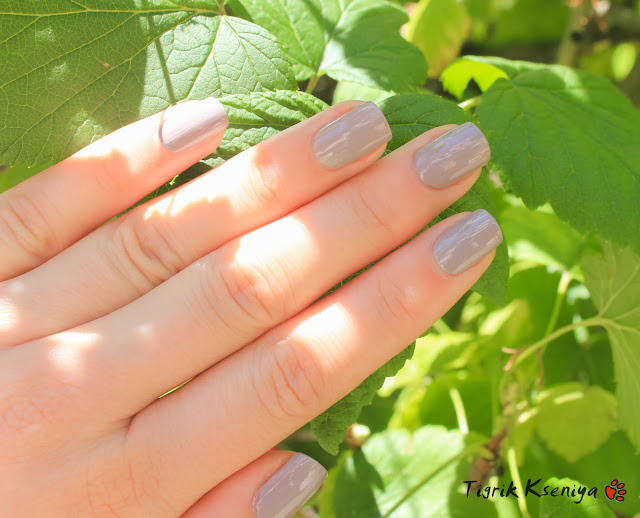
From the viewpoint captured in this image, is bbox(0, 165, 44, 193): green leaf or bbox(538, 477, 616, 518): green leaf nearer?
bbox(538, 477, 616, 518): green leaf

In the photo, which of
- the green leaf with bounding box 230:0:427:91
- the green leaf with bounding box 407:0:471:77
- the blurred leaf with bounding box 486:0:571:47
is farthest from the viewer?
the blurred leaf with bounding box 486:0:571:47

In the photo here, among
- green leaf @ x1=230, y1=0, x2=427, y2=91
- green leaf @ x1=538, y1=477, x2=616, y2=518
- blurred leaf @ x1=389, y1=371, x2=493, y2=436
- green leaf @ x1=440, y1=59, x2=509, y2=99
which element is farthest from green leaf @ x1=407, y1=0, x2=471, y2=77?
green leaf @ x1=538, y1=477, x2=616, y2=518

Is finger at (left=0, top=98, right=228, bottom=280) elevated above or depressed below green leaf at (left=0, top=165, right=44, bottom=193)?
below

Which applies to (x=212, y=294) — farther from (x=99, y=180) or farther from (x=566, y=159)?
(x=566, y=159)

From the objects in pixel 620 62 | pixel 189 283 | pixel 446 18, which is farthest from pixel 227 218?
pixel 620 62

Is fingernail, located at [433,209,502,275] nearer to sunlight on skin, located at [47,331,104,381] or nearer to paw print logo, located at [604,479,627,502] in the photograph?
sunlight on skin, located at [47,331,104,381]

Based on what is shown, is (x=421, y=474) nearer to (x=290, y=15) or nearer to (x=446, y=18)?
(x=290, y=15)

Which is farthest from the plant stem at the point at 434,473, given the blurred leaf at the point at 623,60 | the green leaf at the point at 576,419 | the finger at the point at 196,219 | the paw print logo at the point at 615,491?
the blurred leaf at the point at 623,60

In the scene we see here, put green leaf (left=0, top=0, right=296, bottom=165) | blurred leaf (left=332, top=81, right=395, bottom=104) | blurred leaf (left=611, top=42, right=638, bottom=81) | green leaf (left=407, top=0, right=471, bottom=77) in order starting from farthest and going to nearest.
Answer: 1. blurred leaf (left=611, top=42, right=638, bottom=81)
2. green leaf (left=407, top=0, right=471, bottom=77)
3. blurred leaf (left=332, top=81, right=395, bottom=104)
4. green leaf (left=0, top=0, right=296, bottom=165)
